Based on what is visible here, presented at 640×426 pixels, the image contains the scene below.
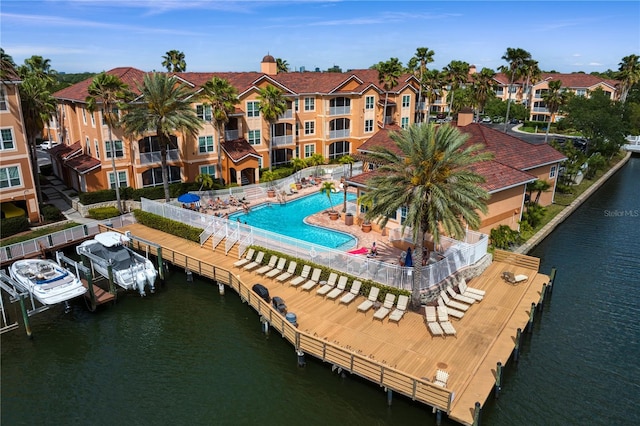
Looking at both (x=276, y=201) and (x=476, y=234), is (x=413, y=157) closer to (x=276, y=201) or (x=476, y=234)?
(x=476, y=234)

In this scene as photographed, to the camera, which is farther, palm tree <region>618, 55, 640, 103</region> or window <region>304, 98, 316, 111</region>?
palm tree <region>618, 55, 640, 103</region>

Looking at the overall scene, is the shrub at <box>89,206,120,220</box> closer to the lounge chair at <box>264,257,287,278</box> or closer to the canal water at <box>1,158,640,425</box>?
the canal water at <box>1,158,640,425</box>

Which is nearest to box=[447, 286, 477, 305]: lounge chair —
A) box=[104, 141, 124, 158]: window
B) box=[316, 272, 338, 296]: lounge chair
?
box=[316, 272, 338, 296]: lounge chair

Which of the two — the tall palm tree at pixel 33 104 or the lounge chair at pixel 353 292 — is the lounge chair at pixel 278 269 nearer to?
A: the lounge chair at pixel 353 292

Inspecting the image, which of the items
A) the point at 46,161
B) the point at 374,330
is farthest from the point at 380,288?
the point at 46,161

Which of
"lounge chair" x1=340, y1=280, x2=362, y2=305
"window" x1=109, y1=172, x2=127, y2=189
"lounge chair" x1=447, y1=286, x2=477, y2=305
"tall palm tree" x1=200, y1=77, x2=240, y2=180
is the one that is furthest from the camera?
"window" x1=109, y1=172, x2=127, y2=189
